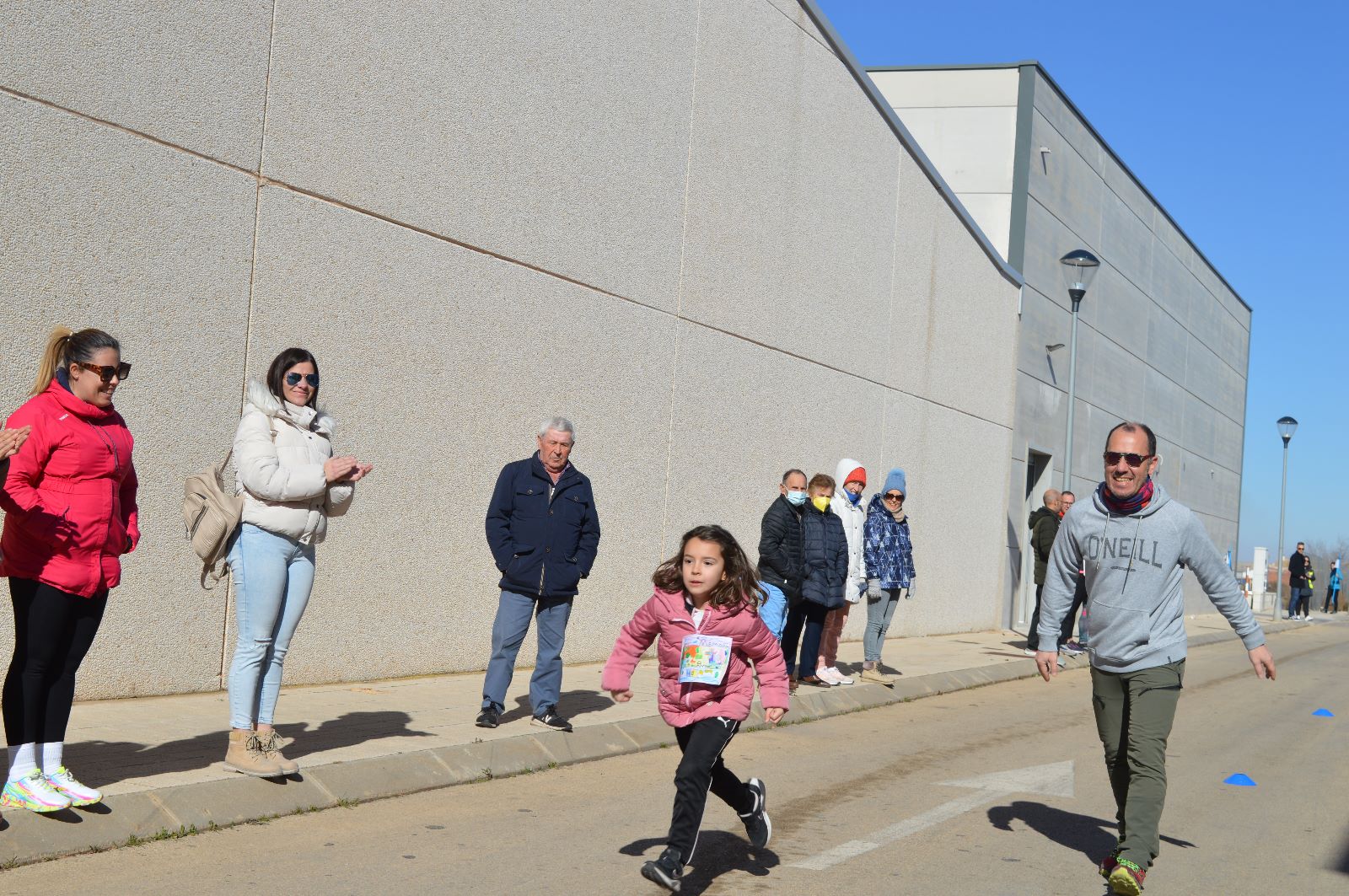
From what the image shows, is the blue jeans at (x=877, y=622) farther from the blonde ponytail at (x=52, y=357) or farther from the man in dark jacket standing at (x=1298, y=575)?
the man in dark jacket standing at (x=1298, y=575)

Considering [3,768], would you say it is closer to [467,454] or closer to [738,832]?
[738,832]

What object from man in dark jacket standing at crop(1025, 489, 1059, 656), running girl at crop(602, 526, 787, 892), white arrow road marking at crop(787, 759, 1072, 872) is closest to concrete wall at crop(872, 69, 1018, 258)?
man in dark jacket standing at crop(1025, 489, 1059, 656)

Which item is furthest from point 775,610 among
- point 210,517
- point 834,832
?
point 210,517

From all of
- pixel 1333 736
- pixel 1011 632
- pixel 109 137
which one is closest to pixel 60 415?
pixel 109 137

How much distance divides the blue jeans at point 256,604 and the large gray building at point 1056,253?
17733mm

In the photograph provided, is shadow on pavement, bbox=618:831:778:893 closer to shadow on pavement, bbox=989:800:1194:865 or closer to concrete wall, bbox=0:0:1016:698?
shadow on pavement, bbox=989:800:1194:865

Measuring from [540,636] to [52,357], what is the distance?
3889 mm

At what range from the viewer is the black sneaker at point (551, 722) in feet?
28.7

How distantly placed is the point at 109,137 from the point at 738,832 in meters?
5.66

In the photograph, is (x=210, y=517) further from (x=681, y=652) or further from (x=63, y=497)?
(x=681, y=652)

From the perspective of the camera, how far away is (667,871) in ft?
17.4

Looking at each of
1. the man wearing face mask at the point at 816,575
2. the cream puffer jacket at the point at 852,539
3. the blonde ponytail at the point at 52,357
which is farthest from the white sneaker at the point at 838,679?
the blonde ponytail at the point at 52,357

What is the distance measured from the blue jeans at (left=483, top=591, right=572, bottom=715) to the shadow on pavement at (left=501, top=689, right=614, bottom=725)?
307mm

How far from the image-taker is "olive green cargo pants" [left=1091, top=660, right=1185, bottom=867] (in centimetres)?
589
